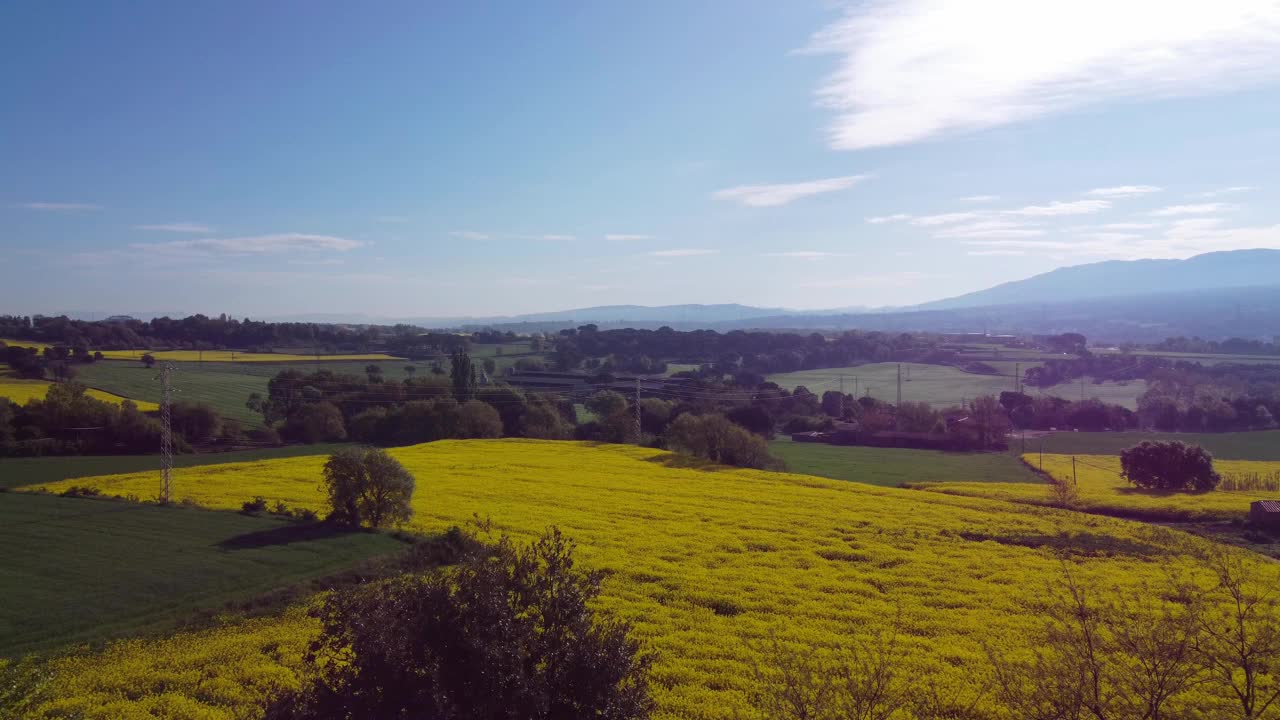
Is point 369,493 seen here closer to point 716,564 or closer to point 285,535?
point 285,535

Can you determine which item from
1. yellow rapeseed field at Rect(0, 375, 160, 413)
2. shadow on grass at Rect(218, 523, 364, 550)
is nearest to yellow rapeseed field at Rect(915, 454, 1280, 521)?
shadow on grass at Rect(218, 523, 364, 550)

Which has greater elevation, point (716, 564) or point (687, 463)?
point (716, 564)

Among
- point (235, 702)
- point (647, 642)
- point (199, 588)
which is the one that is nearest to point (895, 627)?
point (647, 642)

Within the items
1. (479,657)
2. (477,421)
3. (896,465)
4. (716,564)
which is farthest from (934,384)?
(479,657)

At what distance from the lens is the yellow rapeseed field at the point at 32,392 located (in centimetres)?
4628

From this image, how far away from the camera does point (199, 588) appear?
61.0 feet

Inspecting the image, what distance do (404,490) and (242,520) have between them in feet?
18.3

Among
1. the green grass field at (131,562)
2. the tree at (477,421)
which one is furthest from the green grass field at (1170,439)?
the green grass field at (131,562)

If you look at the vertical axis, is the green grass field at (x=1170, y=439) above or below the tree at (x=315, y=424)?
below

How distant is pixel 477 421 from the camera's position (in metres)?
52.8

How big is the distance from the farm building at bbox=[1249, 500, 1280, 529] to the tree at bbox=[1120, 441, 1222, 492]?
8.29m

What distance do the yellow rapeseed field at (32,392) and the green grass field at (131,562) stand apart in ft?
70.4

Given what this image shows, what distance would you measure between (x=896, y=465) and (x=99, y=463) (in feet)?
141

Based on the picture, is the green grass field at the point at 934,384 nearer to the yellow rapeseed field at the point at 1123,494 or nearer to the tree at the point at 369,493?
the yellow rapeseed field at the point at 1123,494
